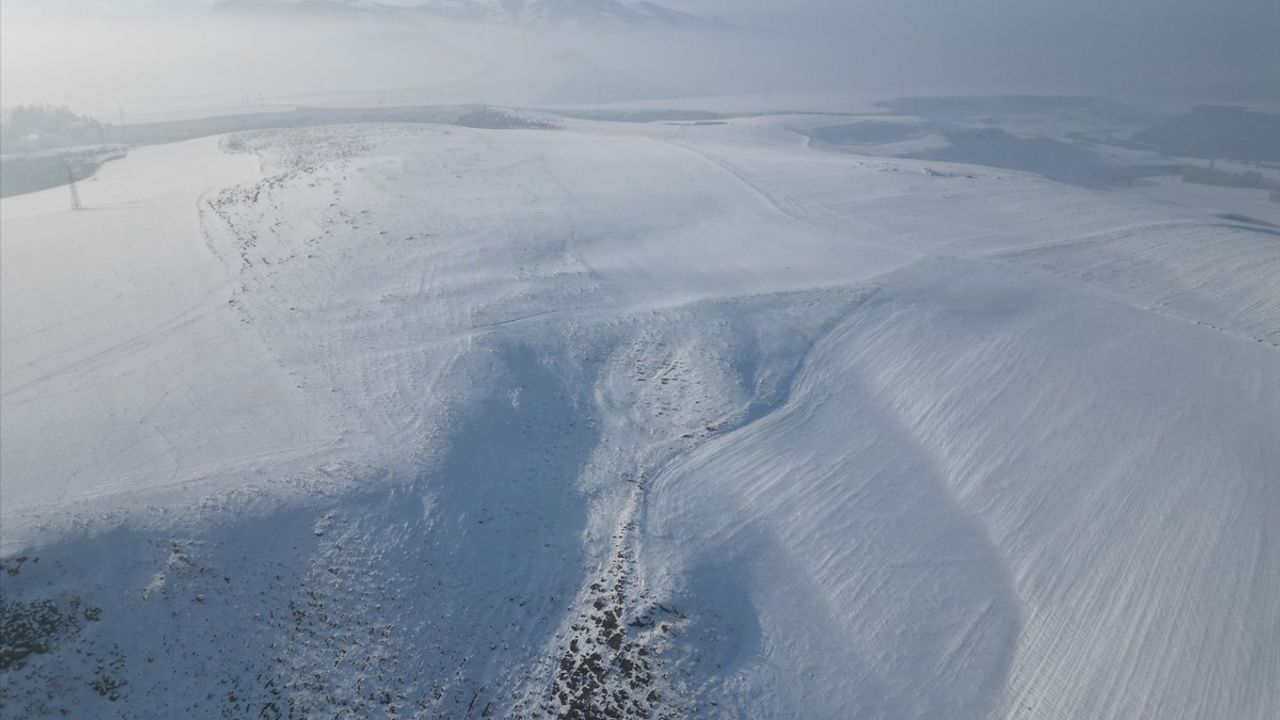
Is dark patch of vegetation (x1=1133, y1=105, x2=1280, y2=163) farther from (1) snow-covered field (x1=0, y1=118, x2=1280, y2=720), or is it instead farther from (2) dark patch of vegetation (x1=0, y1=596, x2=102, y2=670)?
(2) dark patch of vegetation (x1=0, y1=596, x2=102, y2=670)

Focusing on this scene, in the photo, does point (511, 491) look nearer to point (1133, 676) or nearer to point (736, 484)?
point (736, 484)

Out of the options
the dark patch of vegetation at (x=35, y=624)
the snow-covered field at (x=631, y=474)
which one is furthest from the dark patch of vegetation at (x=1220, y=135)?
the dark patch of vegetation at (x=35, y=624)

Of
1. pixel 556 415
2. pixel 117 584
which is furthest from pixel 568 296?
pixel 117 584

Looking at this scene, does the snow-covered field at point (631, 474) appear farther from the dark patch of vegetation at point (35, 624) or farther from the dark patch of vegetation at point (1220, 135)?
the dark patch of vegetation at point (1220, 135)

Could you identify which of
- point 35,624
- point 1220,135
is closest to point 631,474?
point 35,624

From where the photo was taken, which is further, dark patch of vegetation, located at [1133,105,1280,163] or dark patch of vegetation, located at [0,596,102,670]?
dark patch of vegetation, located at [1133,105,1280,163]

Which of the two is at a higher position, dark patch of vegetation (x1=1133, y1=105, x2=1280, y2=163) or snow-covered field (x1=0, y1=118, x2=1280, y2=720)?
dark patch of vegetation (x1=1133, y1=105, x2=1280, y2=163)

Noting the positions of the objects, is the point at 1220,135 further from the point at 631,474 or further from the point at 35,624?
the point at 35,624

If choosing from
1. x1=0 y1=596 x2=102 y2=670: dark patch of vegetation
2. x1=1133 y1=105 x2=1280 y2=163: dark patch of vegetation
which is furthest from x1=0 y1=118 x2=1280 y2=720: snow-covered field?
x1=1133 y1=105 x2=1280 y2=163: dark patch of vegetation
